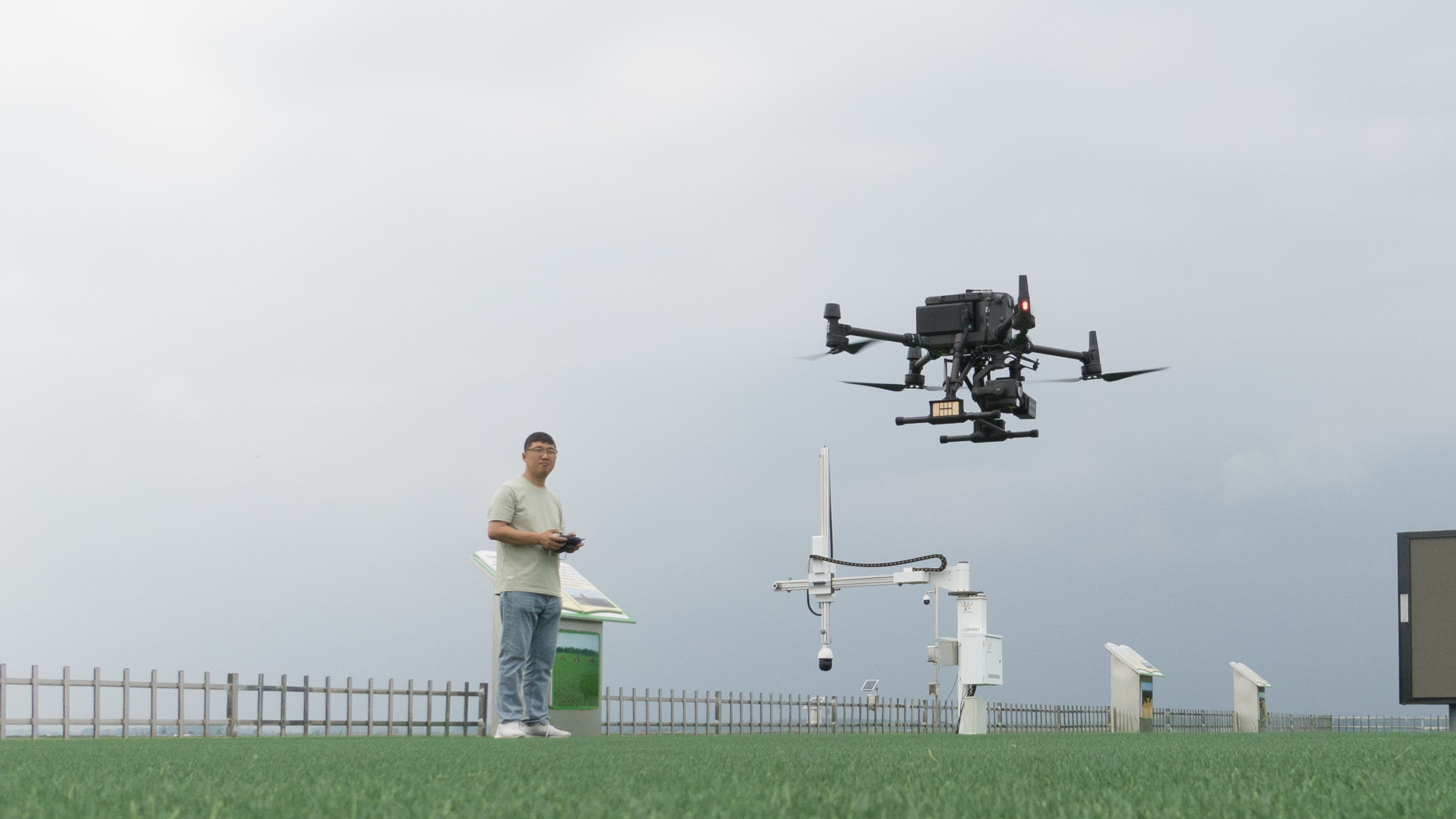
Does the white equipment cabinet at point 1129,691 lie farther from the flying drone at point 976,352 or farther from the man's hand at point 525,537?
the man's hand at point 525,537

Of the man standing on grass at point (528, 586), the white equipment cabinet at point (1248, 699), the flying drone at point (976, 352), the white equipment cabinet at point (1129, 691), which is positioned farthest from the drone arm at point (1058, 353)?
the white equipment cabinet at point (1248, 699)

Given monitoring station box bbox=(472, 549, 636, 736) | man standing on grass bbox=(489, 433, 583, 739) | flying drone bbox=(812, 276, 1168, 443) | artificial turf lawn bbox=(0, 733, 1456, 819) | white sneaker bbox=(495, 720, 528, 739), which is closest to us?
artificial turf lawn bbox=(0, 733, 1456, 819)

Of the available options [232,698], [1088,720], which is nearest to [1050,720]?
[1088,720]

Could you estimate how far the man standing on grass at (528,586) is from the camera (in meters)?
6.91

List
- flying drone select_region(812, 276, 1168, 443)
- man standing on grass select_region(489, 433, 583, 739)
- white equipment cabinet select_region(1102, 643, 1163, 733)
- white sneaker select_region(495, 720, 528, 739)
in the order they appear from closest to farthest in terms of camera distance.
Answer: white sneaker select_region(495, 720, 528, 739) < man standing on grass select_region(489, 433, 583, 739) < flying drone select_region(812, 276, 1168, 443) < white equipment cabinet select_region(1102, 643, 1163, 733)

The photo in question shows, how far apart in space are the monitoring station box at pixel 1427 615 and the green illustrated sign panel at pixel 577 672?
320 inches

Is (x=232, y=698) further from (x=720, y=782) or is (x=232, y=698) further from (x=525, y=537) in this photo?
(x=720, y=782)

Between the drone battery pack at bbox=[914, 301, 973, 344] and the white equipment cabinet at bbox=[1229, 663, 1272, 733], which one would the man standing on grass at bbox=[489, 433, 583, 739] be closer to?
the drone battery pack at bbox=[914, 301, 973, 344]

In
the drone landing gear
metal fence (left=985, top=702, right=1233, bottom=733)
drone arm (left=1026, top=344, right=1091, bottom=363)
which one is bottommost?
metal fence (left=985, top=702, right=1233, bottom=733)

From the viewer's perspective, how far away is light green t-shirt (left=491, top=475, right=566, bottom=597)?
6.96 meters

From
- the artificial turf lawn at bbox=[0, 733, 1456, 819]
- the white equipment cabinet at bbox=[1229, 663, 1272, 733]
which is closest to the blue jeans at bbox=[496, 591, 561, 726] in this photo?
the artificial turf lawn at bbox=[0, 733, 1456, 819]

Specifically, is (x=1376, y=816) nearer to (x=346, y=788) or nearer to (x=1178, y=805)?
(x=1178, y=805)

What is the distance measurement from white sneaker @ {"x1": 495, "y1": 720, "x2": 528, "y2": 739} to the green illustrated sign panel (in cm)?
298

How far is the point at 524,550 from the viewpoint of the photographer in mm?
7020
